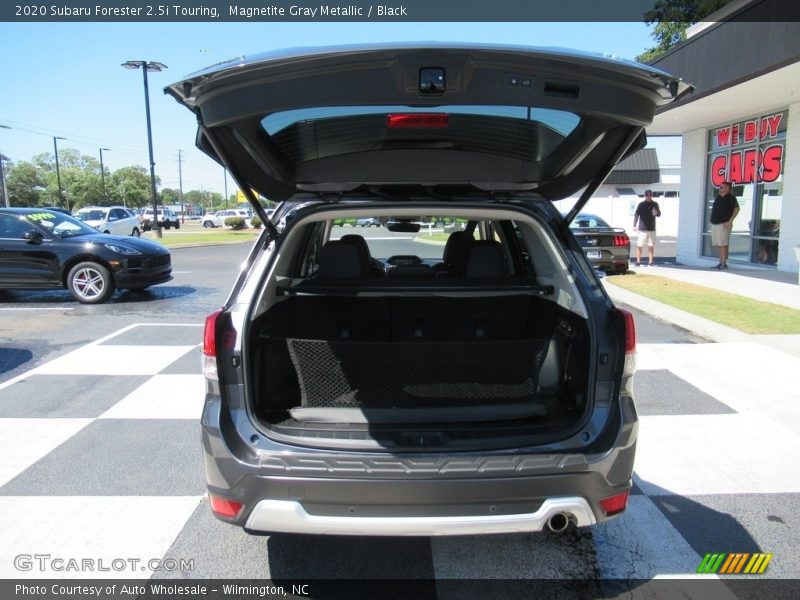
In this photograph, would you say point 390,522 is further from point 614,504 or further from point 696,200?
point 696,200

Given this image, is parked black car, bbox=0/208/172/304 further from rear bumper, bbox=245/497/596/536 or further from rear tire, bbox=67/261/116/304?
rear bumper, bbox=245/497/596/536

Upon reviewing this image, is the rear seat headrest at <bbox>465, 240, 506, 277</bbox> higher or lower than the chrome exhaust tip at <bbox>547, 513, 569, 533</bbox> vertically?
higher

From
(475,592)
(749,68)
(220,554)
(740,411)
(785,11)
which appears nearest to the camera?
(475,592)

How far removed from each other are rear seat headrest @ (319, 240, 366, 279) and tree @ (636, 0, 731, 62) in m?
25.6

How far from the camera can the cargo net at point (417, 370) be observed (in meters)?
2.88

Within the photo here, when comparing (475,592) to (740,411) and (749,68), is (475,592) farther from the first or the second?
(749,68)

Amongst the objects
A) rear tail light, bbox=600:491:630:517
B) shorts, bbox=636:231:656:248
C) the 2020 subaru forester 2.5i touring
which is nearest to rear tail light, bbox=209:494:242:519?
the 2020 subaru forester 2.5i touring

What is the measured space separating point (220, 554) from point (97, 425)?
2.13 m

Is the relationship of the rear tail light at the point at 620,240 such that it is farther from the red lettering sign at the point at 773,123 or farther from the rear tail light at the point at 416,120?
the rear tail light at the point at 416,120

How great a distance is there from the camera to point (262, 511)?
223 cm

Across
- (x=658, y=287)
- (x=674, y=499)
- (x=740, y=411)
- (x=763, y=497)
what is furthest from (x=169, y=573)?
(x=658, y=287)

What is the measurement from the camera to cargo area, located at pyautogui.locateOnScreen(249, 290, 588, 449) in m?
2.54

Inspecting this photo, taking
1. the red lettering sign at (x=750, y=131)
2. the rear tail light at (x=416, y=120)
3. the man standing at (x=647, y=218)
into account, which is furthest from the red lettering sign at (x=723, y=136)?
the rear tail light at (x=416, y=120)

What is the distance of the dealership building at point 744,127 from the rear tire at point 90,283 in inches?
385
